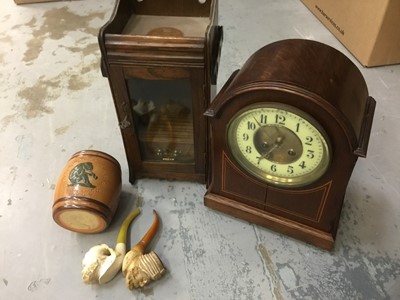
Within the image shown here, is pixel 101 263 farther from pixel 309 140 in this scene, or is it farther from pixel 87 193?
pixel 309 140

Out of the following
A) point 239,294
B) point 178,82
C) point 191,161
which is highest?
point 178,82

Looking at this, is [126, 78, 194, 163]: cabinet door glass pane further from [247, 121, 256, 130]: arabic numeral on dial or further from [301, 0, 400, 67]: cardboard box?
[301, 0, 400, 67]: cardboard box

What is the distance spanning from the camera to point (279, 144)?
0.94 metres

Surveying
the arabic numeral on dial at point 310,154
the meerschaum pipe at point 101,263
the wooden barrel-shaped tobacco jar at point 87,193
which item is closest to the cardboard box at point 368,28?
the arabic numeral on dial at point 310,154

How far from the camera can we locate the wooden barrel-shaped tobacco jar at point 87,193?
1005mm

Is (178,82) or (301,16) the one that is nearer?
(178,82)

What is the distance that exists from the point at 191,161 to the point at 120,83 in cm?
33

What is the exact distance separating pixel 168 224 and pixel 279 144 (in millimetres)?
414

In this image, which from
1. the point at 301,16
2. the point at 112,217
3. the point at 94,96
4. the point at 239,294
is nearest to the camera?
the point at 239,294

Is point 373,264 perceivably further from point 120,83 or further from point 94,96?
point 94,96

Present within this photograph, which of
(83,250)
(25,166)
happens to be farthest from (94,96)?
(83,250)

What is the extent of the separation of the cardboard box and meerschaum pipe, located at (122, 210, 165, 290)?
4.02 feet

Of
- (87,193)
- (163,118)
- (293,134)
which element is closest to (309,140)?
(293,134)

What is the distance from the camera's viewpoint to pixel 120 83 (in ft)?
3.27
